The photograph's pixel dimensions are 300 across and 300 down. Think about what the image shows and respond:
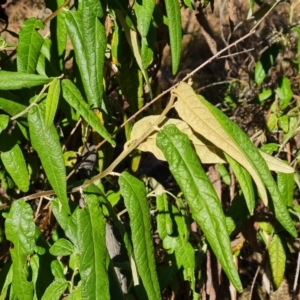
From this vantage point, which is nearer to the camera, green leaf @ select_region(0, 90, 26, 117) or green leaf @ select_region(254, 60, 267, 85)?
green leaf @ select_region(0, 90, 26, 117)

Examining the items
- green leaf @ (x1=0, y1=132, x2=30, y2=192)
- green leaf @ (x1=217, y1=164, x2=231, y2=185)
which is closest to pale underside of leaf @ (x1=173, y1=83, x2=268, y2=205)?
green leaf @ (x1=0, y1=132, x2=30, y2=192)

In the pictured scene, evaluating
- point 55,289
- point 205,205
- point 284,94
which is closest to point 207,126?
point 205,205

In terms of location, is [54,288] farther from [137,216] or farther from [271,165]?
[271,165]

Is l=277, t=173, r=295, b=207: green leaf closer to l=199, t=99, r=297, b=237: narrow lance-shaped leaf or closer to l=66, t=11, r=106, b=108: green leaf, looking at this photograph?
l=199, t=99, r=297, b=237: narrow lance-shaped leaf

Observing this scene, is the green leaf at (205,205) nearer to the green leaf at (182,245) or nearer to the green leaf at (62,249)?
the green leaf at (62,249)

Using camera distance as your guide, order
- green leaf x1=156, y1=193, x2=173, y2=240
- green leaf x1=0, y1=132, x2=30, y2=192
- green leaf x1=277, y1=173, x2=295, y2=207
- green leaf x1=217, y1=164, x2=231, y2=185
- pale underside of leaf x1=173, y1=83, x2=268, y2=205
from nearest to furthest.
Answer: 1. pale underside of leaf x1=173, y1=83, x2=268, y2=205
2. green leaf x1=0, y1=132, x2=30, y2=192
3. green leaf x1=156, y1=193, x2=173, y2=240
4. green leaf x1=277, y1=173, x2=295, y2=207
5. green leaf x1=217, y1=164, x2=231, y2=185

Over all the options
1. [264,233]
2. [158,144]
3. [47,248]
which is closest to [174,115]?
[264,233]

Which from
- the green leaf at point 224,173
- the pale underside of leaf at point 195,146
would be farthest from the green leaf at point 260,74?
the pale underside of leaf at point 195,146

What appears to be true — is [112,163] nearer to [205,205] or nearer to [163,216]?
[205,205]
